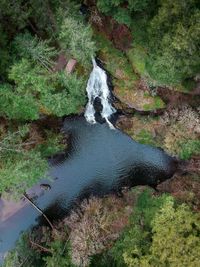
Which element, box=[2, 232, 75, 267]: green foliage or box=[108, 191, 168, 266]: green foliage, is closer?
box=[108, 191, 168, 266]: green foliage

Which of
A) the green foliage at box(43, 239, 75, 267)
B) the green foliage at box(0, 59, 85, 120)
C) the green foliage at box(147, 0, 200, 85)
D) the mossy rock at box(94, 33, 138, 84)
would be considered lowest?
the green foliage at box(43, 239, 75, 267)

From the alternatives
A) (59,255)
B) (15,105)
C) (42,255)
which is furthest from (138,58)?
(42,255)

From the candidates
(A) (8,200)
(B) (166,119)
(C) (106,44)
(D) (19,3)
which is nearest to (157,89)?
(B) (166,119)

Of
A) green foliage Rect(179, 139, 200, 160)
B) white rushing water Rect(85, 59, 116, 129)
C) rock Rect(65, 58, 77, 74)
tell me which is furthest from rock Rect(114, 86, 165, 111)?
rock Rect(65, 58, 77, 74)

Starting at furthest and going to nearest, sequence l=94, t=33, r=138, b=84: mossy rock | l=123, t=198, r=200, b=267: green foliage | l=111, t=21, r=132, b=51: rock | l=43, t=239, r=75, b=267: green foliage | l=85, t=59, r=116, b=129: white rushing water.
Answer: l=85, t=59, r=116, b=129: white rushing water → l=94, t=33, r=138, b=84: mossy rock → l=111, t=21, r=132, b=51: rock → l=43, t=239, r=75, b=267: green foliage → l=123, t=198, r=200, b=267: green foliage

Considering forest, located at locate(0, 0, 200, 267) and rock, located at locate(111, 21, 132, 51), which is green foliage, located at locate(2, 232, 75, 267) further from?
rock, located at locate(111, 21, 132, 51)
